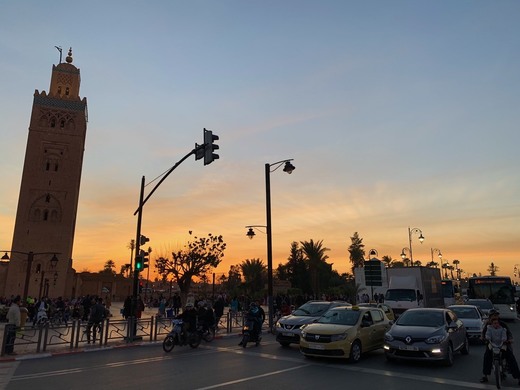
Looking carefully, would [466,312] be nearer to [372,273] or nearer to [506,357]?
[506,357]

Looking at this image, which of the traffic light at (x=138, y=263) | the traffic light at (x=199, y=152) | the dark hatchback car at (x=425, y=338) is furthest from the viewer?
the traffic light at (x=138, y=263)

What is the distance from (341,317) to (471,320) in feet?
23.3

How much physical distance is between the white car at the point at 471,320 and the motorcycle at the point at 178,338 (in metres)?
11.1

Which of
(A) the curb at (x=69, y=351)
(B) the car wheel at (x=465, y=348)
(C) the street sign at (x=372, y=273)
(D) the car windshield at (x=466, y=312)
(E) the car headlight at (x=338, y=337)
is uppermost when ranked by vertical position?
(C) the street sign at (x=372, y=273)

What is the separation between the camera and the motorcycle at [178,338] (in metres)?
14.5

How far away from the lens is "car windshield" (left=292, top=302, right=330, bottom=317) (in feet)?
55.3

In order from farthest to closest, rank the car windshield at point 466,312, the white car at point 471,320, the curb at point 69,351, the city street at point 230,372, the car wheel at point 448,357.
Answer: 1. the car windshield at point 466,312
2. the white car at point 471,320
3. the curb at point 69,351
4. the car wheel at point 448,357
5. the city street at point 230,372

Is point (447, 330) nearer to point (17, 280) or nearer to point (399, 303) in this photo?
point (399, 303)

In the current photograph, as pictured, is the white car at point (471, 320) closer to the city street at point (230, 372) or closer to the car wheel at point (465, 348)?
the city street at point (230, 372)

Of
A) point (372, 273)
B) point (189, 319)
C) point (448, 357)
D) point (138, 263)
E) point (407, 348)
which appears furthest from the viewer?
point (372, 273)

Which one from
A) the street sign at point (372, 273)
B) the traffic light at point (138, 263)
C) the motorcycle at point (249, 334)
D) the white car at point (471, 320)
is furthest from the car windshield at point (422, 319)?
the street sign at point (372, 273)

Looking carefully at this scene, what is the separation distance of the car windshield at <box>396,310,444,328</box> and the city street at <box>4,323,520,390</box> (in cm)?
118

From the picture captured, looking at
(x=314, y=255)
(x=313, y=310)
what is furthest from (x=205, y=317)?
(x=314, y=255)

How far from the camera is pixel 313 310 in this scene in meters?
17.1
